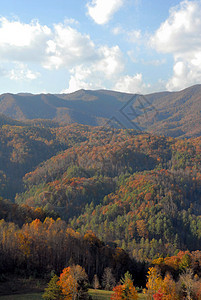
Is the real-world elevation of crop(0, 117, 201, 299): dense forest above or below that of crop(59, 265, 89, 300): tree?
below

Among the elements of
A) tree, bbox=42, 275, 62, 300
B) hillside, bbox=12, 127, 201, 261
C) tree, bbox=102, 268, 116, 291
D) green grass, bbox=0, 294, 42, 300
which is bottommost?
hillside, bbox=12, 127, 201, 261

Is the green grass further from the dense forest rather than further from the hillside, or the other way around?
the hillside

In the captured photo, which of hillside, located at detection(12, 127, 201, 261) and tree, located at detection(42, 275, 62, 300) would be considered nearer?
tree, located at detection(42, 275, 62, 300)

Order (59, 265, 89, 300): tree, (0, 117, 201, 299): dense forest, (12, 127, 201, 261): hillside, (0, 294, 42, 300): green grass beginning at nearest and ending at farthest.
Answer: (59, 265, 89, 300): tree
(0, 294, 42, 300): green grass
(0, 117, 201, 299): dense forest
(12, 127, 201, 261): hillside

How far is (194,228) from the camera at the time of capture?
142m

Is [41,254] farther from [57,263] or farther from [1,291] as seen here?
[1,291]

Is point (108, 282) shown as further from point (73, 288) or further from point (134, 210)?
point (134, 210)

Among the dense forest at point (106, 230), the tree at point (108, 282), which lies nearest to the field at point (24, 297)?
the dense forest at point (106, 230)

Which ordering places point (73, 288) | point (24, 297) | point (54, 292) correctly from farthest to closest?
point (24, 297) → point (54, 292) → point (73, 288)

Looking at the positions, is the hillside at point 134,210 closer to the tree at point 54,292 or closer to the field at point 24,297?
the field at point 24,297

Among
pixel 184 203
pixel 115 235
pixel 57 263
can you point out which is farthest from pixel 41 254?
pixel 184 203

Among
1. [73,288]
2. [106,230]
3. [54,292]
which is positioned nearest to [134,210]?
[106,230]

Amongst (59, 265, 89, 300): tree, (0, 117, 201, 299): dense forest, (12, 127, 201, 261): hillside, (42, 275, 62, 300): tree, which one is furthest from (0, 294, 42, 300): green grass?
(12, 127, 201, 261): hillside

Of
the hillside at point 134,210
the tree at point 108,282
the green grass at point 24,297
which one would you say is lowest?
the hillside at point 134,210
